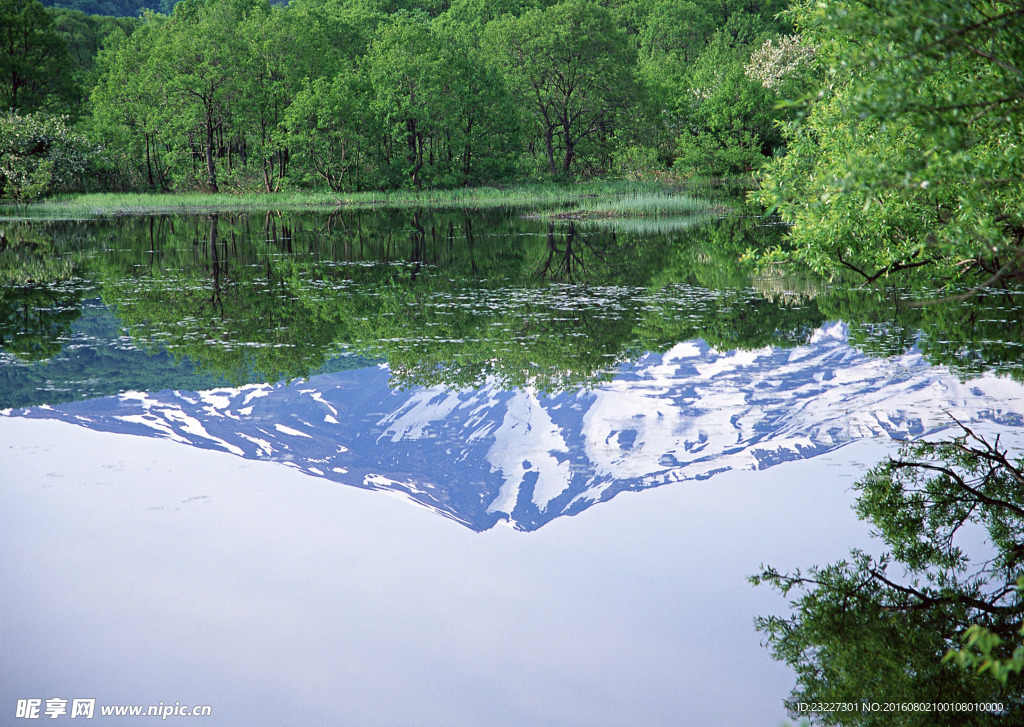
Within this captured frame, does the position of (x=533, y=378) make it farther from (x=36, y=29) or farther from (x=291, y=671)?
(x=36, y=29)

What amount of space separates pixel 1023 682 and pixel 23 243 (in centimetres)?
3663

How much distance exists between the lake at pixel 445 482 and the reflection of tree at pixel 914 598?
33 centimetres

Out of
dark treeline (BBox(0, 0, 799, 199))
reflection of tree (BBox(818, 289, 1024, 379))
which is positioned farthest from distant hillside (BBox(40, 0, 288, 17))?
reflection of tree (BBox(818, 289, 1024, 379))

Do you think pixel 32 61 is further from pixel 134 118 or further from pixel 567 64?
pixel 567 64

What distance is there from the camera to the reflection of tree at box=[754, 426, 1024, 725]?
6109mm

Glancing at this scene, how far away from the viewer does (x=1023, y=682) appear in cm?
604

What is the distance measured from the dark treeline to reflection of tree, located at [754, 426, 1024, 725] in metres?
52.8

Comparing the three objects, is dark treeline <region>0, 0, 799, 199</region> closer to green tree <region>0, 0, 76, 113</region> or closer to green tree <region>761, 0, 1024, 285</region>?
green tree <region>0, 0, 76, 113</region>

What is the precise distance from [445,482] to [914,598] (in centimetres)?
517

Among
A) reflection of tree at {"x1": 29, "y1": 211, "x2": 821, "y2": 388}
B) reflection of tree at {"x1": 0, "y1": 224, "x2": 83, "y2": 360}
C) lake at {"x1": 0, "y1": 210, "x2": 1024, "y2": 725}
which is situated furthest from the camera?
reflection of tree at {"x1": 0, "y1": 224, "x2": 83, "y2": 360}

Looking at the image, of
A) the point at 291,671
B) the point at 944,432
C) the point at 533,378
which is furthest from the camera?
the point at 533,378

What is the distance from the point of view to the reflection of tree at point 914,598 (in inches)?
241

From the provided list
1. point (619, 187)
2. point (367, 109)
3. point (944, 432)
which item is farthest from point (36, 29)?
point (944, 432)

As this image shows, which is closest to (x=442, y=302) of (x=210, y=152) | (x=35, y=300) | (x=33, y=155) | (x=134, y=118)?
(x=35, y=300)
